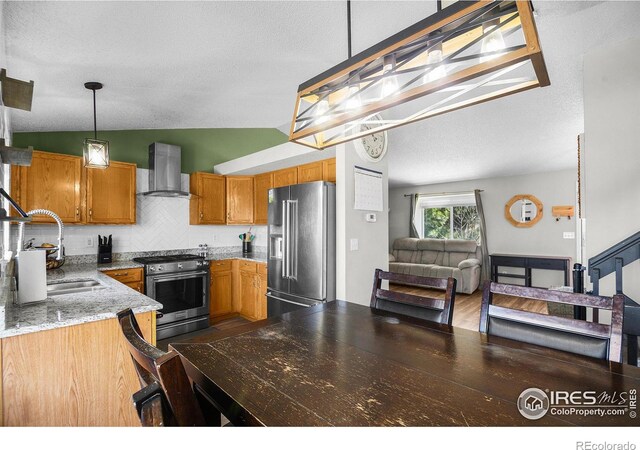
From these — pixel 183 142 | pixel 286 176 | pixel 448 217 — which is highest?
pixel 183 142

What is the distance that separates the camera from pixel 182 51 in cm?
211

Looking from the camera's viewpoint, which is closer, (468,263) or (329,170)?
(329,170)

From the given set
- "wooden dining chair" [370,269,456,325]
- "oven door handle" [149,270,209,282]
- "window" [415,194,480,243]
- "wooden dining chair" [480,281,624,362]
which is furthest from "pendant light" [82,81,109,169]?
"window" [415,194,480,243]

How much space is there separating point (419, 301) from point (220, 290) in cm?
320

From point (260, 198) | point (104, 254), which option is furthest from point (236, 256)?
point (104, 254)

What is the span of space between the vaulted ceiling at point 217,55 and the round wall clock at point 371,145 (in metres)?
0.77

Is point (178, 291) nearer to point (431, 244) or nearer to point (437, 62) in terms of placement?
point (437, 62)

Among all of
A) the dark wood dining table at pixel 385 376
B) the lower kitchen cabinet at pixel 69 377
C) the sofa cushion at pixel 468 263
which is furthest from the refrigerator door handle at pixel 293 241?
the sofa cushion at pixel 468 263

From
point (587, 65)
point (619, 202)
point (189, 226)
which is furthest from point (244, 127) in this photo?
point (619, 202)

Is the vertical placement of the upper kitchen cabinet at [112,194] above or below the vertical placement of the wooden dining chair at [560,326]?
above

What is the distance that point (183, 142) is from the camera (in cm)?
446

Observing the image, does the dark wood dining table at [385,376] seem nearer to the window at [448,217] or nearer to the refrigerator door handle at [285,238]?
the refrigerator door handle at [285,238]

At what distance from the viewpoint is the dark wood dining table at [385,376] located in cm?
78
